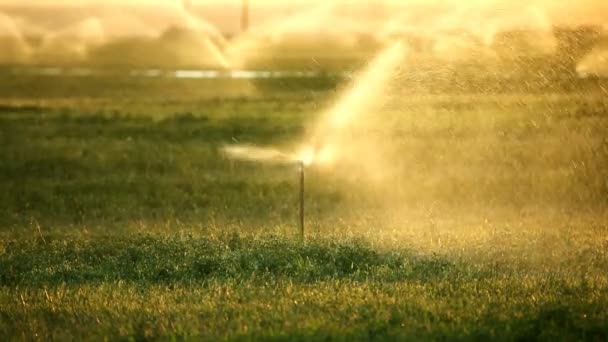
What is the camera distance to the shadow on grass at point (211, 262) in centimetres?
948

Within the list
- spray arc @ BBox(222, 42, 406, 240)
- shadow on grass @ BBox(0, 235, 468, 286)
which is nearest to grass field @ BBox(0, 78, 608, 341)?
shadow on grass @ BBox(0, 235, 468, 286)

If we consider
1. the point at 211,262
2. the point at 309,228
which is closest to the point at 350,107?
the point at 309,228

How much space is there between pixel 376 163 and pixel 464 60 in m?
4.63

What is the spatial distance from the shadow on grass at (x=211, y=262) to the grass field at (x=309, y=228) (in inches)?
1.2

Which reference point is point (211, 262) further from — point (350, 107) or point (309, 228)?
point (350, 107)

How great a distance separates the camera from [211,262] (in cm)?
994

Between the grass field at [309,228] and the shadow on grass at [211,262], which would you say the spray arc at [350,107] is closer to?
the grass field at [309,228]

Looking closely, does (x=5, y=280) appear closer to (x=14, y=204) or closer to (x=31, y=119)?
(x=14, y=204)

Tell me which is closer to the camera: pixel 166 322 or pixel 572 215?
pixel 166 322

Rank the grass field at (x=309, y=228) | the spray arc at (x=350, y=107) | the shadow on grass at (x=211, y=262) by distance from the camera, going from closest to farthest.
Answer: the grass field at (x=309, y=228), the shadow on grass at (x=211, y=262), the spray arc at (x=350, y=107)

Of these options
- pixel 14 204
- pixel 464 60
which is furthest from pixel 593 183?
pixel 14 204

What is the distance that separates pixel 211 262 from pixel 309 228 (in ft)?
8.02

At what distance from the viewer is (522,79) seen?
14688 mm

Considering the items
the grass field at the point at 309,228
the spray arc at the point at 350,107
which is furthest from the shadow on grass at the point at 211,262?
the spray arc at the point at 350,107
